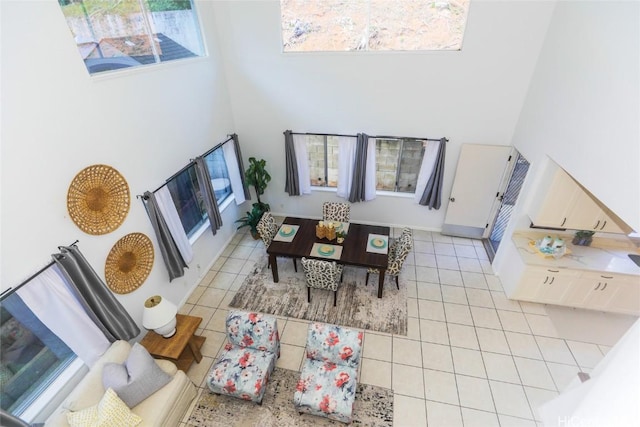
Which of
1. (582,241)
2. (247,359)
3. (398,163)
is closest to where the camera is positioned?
(247,359)

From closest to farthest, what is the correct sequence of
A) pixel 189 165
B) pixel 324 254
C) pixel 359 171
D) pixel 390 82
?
1. pixel 189 165
2. pixel 324 254
3. pixel 390 82
4. pixel 359 171

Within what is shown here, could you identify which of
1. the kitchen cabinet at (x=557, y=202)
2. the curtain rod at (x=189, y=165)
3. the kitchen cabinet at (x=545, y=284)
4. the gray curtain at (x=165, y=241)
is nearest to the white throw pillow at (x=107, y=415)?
the gray curtain at (x=165, y=241)

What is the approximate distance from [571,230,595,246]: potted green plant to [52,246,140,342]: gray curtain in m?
6.53

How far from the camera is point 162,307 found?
372 cm

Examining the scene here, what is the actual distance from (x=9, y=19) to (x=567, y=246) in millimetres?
7265

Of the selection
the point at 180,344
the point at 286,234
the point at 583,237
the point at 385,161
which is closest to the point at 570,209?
the point at 583,237

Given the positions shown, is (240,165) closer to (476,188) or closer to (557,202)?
(476,188)

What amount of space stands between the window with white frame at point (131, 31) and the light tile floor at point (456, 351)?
12.2 feet

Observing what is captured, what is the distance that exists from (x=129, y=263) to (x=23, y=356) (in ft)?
4.24

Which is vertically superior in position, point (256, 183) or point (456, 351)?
point (256, 183)

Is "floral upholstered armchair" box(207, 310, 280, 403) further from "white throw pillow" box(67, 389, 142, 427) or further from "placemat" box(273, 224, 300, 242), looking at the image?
"placemat" box(273, 224, 300, 242)

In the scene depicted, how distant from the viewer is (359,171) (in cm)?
631

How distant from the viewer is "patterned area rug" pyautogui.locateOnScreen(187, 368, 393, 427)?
141 inches

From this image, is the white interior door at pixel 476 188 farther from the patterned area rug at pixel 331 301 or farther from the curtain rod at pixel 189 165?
the curtain rod at pixel 189 165
